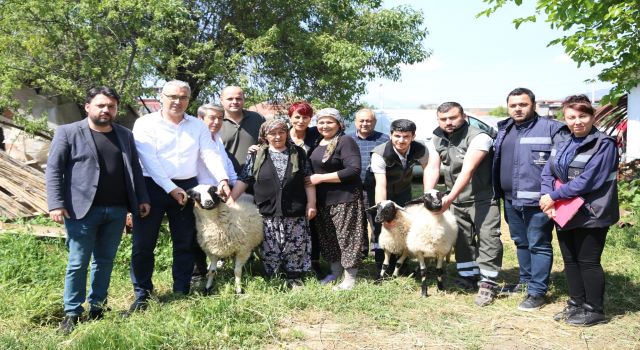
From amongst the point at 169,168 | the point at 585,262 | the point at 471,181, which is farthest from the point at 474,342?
the point at 169,168

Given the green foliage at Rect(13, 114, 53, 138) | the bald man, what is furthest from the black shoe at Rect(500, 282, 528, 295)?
the green foliage at Rect(13, 114, 53, 138)

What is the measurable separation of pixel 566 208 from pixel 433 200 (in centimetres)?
122

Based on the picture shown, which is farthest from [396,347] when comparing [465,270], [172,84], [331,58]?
[331,58]

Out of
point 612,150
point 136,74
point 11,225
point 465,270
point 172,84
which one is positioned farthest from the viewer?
point 136,74

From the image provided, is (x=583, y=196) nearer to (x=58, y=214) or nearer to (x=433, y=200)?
(x=433, y=200)

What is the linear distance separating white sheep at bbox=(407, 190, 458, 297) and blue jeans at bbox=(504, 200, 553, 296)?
1.94ft

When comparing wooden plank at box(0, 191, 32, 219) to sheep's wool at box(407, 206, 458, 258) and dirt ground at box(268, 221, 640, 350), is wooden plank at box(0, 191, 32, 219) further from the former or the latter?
sheep's wool at box(407, 206, 458, 258)

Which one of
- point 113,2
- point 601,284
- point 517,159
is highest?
point 113,2

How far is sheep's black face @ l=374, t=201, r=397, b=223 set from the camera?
5152 millimetres

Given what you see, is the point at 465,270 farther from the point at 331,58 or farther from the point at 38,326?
the point at 331,58

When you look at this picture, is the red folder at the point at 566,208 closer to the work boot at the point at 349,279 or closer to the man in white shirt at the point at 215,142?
the work boot at the point at 349,279

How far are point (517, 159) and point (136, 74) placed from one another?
735cm

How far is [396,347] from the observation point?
156 inches

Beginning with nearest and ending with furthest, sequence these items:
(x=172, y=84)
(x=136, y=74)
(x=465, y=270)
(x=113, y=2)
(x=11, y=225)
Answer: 1. (x=172, y=84)
2. (x=465, y=270)
3. (x=11, y=225)
4. (x=113, y=2)
5. (x=136, y=74)
